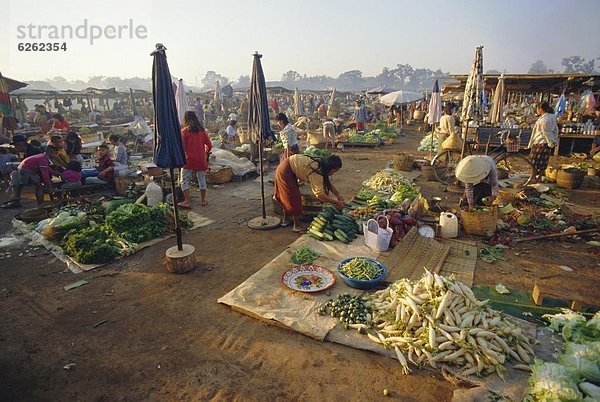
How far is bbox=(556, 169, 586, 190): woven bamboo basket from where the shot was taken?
850cm

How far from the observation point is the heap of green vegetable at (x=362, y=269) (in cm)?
439

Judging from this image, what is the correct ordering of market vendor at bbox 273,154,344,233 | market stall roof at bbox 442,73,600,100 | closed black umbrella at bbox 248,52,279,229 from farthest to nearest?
market stall roof at bbox 442,73,600,100
closed black umbrella at bbox 248,52,279,229
market vendor at bbox 273,154,344,233

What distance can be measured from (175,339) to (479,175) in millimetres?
5335

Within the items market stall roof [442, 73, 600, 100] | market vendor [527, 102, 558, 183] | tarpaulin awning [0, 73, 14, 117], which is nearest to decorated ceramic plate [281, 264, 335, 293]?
market vendor [527, 102, 558, 183]

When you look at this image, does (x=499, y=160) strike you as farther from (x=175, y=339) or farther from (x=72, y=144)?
(x=72, y=144)

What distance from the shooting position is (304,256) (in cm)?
518

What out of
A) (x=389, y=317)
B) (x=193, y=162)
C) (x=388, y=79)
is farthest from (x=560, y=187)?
(x=388, y=79)

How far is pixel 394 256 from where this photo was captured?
5000 mm

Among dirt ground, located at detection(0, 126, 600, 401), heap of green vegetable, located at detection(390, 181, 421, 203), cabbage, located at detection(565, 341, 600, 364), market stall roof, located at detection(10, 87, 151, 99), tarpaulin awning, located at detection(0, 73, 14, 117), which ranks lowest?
dirt ground, located at detection(0, 126, 600, 401)

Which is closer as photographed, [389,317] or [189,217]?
[389,317]

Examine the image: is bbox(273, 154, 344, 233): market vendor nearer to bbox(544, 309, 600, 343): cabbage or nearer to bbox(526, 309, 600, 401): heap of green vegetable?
bbox(544, 309, 600, 343): cabbage

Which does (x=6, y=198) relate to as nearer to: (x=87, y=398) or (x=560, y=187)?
(x=87, y=398)

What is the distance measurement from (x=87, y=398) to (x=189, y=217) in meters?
4.72

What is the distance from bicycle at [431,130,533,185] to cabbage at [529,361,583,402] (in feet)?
24.5
